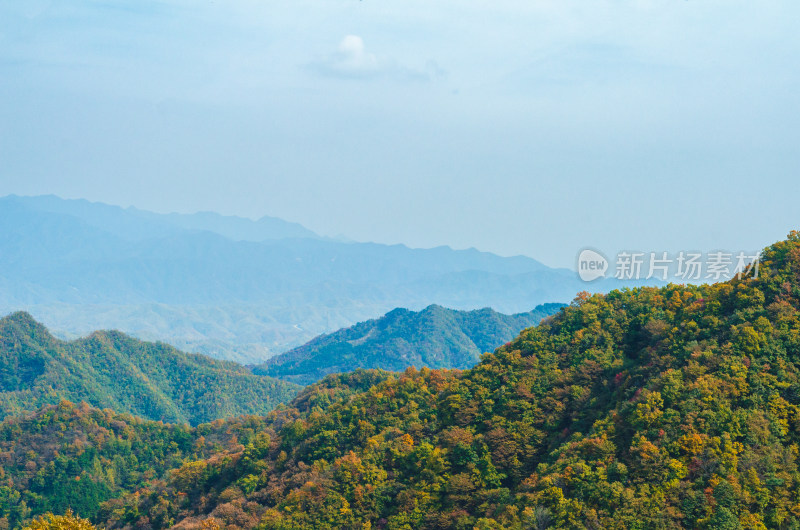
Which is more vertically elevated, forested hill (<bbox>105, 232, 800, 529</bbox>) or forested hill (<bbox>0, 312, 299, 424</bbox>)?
forested hill (<bbox>105, 232, 800, 529</bbox>)

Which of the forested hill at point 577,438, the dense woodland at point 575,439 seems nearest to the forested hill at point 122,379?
the forested hill at point 577,438

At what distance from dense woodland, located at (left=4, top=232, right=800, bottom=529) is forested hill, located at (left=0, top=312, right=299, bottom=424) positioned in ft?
290

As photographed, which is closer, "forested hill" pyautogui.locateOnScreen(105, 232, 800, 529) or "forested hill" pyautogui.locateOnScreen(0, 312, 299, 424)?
"forested hill" pyautogui.locateOnScreen(105, 232, 800, 529)

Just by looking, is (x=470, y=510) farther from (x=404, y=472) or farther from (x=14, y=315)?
(x=14, y=315)

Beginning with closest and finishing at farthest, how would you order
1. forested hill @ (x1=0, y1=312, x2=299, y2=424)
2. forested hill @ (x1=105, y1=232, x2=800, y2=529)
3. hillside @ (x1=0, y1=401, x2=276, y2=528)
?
forested hill @ (x1=105, y1=232, x2=800, y2=529) < hillside @ (x1=0, y1=401, x2=276, y2=528) < forested hill @ (x1=0, y1=312, x2=299, y2=424)

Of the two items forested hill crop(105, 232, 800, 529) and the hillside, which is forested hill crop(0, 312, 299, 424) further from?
forested hill crop(105, 232, 800, 529)

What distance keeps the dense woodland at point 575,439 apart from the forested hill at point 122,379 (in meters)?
88.5

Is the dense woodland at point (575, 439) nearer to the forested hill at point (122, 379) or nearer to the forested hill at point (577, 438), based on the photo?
the forested hill at point (577, 438)

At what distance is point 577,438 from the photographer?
43.8 metres

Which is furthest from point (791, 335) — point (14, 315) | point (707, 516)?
point (14, 315)

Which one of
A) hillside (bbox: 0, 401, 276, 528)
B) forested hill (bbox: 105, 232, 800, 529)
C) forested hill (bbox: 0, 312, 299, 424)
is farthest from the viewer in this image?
forested hill (bbox: 0, 312, 299, 424)

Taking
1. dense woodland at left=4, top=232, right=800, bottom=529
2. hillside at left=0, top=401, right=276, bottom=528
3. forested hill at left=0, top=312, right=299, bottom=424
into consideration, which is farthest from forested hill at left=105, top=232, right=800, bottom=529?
forested hill at left=0, top=312, right=299, bottom=424

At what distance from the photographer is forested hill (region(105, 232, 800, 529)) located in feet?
117

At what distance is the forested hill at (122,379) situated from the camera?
480 ft
